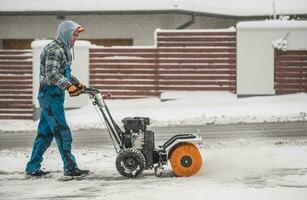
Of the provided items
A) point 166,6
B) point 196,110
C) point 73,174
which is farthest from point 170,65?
point 73,174

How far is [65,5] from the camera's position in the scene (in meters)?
18.8

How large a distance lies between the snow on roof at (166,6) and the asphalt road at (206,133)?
638 cm

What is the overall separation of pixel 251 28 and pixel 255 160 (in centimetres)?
776

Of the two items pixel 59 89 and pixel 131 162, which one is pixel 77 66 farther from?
pixel 131 162

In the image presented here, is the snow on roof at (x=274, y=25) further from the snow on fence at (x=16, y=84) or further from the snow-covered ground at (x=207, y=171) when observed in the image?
the snow on fence at (x=16, y=84)

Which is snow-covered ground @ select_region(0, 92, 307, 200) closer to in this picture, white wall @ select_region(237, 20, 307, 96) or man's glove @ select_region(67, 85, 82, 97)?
man's glove @ select_region(67, 85, 82, 97)

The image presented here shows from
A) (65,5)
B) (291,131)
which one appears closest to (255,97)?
(291,131)

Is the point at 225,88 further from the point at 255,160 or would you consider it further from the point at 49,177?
the point at 49,177

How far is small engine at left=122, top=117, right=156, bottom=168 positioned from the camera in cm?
713

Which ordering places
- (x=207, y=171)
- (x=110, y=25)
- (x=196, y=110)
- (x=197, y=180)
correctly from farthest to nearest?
(x=110, y=25), (x=196, y=110), (x=207, y=171), (x=197, y=180)

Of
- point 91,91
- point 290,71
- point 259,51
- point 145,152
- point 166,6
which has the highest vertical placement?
point 166,6

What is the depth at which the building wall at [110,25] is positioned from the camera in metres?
19.1

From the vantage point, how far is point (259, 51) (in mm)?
15438

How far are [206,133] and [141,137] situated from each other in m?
4.67
